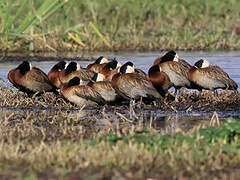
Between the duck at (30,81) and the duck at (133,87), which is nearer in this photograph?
the duck at (133,87)

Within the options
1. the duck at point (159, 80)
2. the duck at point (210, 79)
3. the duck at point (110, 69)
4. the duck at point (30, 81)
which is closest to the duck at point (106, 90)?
the duck at point (159, 80)

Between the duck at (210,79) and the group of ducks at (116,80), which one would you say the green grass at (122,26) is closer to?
the group of ducks at (116,80)

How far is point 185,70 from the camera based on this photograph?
12.0 m

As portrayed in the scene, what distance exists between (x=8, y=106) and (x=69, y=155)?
186 inches

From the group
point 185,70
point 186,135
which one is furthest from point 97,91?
point 186,135

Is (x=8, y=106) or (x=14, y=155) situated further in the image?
(x=8, y=106)

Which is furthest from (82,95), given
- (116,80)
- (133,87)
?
(133,87)

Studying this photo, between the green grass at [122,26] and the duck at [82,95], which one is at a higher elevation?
the green grass at [122,26]

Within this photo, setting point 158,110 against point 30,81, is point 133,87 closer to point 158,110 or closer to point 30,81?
point 158,110

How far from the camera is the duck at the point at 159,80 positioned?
1107cm

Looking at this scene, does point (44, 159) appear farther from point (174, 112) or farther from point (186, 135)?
point (174, 112)

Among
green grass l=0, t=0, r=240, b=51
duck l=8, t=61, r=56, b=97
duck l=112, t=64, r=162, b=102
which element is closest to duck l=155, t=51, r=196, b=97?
duck l=112, t=64, r=162, b=102

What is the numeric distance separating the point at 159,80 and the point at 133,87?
2.23ft

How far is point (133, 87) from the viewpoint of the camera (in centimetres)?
1057
